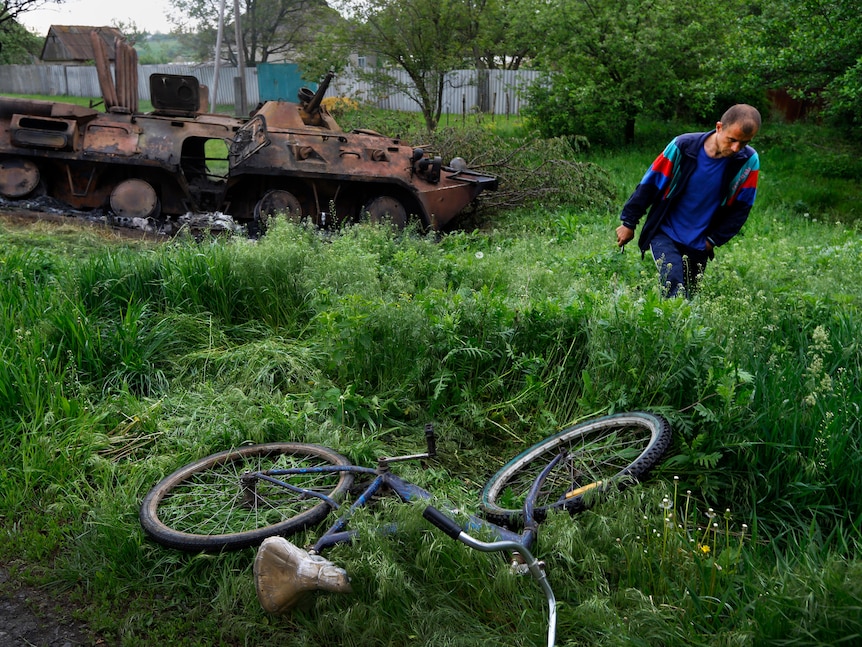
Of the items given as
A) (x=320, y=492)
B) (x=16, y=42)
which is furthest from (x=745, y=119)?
(x=16, y=42)

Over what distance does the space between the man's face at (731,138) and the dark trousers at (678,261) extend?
0.66 m

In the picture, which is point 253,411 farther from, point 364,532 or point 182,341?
point 364,532

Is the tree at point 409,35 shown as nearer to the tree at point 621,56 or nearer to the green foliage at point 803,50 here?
the tree at point 621,56

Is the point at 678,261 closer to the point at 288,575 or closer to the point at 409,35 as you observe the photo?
the point at 288,575

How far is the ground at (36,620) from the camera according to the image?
3.32 meters

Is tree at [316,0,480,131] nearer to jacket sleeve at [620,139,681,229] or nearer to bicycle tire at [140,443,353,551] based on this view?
jacket sleeve at [620,139,681,229]

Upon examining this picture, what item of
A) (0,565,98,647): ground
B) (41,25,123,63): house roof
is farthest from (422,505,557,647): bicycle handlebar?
(41,25,123,63): house roof

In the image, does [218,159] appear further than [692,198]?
Yes

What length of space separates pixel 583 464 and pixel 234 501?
1658 mm

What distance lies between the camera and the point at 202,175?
1245 cm

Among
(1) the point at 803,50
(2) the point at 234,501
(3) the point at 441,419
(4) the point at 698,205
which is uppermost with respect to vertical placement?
(1) the point at 803,50

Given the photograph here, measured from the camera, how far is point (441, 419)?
4.72 meters

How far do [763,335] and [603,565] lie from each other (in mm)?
2057

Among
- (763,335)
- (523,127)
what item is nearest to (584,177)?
(523,127)
